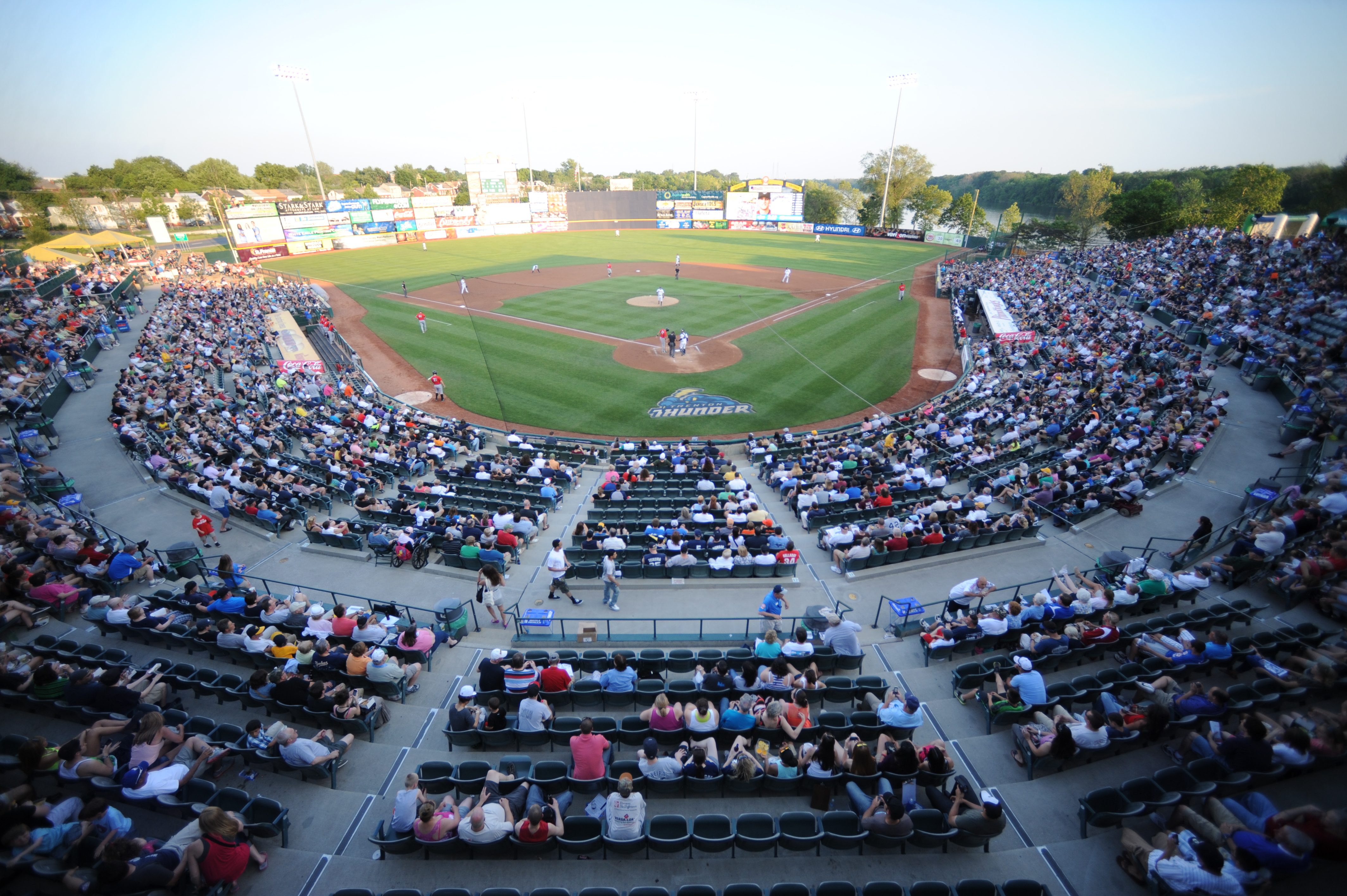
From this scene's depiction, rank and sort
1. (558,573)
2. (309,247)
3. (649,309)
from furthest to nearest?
1. (309,247)
2. (649,309)
3. (558,573)

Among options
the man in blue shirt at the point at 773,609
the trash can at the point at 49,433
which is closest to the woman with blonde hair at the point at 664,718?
the man in blue shirt at the point at 773,609

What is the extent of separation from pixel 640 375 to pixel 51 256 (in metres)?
54.3

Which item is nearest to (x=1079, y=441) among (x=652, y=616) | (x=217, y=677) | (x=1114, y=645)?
(x=1114, y=645)

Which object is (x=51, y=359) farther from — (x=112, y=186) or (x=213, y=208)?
(x=112, y=186)

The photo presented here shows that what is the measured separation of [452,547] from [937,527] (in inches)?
431

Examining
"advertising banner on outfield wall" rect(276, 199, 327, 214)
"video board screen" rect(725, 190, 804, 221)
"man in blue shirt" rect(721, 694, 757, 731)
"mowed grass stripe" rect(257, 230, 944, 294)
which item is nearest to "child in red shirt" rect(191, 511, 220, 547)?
"man in blue shirt" rect(721, 694, 757, 731)

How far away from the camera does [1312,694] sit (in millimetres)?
7777

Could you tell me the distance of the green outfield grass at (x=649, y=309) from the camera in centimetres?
3784

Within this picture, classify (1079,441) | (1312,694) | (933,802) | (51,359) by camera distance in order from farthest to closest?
(51,359)
(1079,441)
(1312,694)
(933,802)

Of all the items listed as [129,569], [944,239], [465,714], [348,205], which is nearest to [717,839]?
[465,714]

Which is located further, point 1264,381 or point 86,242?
point 86,242

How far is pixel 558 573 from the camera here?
37.4ft

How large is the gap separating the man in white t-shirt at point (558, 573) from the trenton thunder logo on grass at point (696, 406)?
13886 millimetres

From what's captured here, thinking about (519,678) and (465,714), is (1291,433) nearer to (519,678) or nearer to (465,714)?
(519,678)
